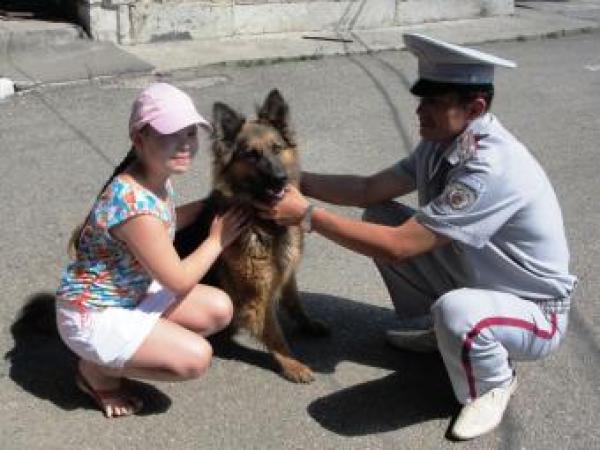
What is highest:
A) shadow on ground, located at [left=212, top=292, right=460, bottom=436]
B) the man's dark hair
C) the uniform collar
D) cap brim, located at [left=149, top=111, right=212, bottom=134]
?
the man's dark hair

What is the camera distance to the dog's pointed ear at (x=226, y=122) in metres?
3.30

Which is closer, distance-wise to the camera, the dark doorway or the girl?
the girl

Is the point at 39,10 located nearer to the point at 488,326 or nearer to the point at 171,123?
the point at 171,123

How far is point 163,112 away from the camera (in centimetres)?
284

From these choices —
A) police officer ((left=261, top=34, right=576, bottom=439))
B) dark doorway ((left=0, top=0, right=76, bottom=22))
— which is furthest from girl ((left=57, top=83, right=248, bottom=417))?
dark doorway ((left=0, top=0, right=76, bottom=22))

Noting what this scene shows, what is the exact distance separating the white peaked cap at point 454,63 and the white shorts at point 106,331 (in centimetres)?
148

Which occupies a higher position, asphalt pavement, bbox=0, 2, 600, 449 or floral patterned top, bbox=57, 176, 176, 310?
floral patterned top, bbox=57, 176, 176, 310

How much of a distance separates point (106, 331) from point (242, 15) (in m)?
7.27

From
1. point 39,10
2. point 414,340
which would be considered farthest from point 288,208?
point 39,10

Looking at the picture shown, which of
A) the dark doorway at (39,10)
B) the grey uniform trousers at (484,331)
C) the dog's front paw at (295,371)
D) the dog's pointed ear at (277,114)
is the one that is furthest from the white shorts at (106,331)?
the dark doorway at (39,10)

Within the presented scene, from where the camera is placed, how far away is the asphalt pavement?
3.20 metres

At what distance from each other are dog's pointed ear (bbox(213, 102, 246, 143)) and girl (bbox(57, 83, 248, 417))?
198 mm

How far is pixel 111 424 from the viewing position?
3.18m

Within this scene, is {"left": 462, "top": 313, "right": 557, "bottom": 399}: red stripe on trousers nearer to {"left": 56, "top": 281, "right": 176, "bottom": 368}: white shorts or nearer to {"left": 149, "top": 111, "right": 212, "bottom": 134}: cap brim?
{"left": 56, "top": 281, "right": 176, "bottom": 368}: white shorts
